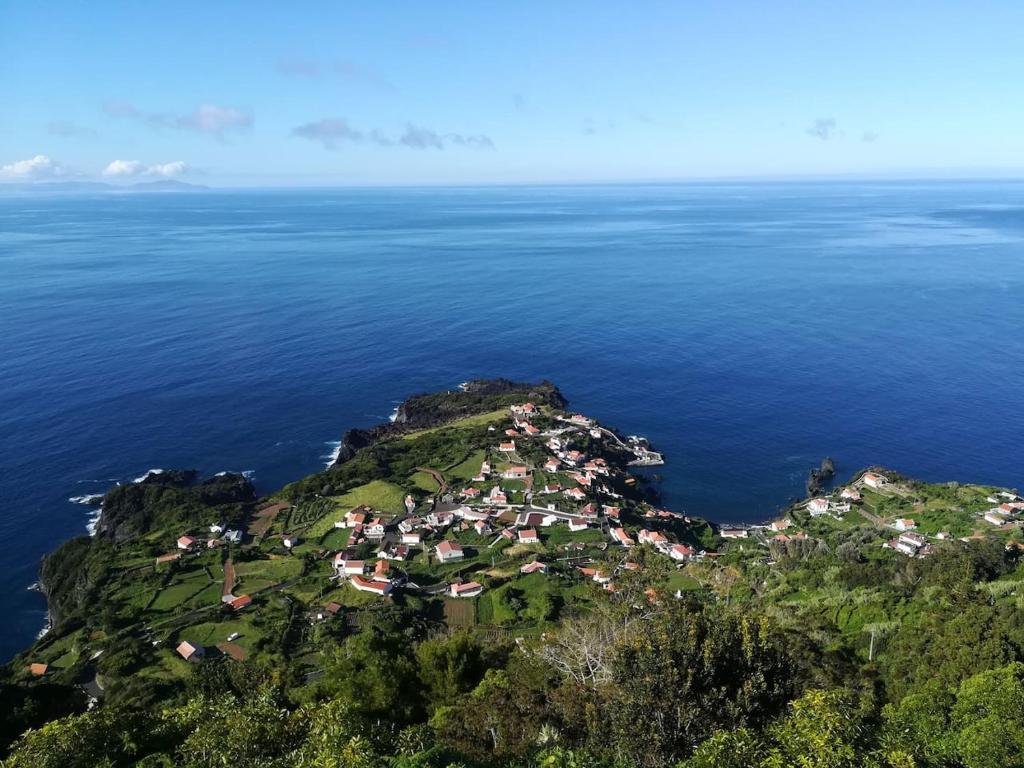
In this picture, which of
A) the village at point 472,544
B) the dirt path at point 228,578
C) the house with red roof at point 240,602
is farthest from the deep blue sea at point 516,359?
the house with red roof at point 240,602

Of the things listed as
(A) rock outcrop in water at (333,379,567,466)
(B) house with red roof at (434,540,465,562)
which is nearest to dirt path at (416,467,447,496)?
(A) rock outcrop in water at (333,379,567,466)

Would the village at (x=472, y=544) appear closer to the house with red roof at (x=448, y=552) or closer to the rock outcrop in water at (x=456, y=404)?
the house with red roof at (x=448, y=552)

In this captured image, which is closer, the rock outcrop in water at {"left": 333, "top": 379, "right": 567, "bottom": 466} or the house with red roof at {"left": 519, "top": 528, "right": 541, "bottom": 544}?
the house with red roof at {"left": 519, "top": 528, "right": 541, "bottom": 544}

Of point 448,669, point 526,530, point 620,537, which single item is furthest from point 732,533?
point 448,669

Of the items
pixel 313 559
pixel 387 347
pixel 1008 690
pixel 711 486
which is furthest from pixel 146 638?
pixel 387 347

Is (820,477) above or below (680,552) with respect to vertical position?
below

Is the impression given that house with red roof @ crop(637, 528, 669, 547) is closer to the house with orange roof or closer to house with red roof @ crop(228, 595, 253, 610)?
the house with orange roof

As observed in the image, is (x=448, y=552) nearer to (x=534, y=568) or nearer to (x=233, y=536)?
(x=534, y=568)
